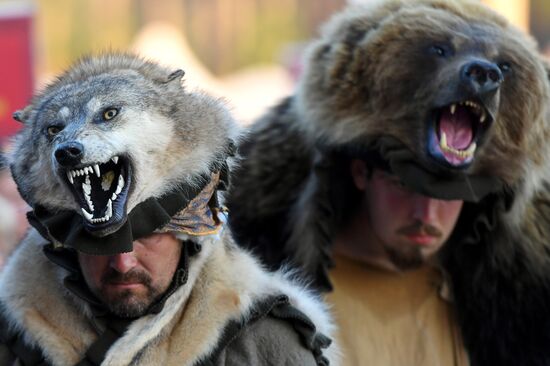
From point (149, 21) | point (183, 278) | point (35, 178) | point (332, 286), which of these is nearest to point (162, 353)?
point (183, 278)

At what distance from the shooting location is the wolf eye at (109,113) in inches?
105

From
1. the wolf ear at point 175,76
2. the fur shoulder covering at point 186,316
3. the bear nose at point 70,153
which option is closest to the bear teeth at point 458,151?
the fur shoulder covering at point 186,316

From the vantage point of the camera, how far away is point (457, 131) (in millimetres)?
3600

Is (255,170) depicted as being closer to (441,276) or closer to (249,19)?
(441,276)

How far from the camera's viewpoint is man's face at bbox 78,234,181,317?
276cm

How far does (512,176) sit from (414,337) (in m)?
0.61

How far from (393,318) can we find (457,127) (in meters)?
0.68

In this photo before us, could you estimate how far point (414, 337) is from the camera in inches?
150

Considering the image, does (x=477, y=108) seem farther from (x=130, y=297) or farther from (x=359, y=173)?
(x=130, y=297)

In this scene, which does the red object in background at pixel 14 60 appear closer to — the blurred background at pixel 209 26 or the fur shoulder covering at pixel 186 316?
the fur shoulder covering at pixel 186 316

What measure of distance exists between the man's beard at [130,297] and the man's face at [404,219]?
3.77 ft

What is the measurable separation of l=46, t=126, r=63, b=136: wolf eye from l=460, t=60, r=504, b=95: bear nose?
134 cm

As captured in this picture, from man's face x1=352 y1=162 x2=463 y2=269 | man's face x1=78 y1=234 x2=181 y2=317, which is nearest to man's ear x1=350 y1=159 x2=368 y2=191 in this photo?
man's face x1=352 y1=162 x2=463 y2=269

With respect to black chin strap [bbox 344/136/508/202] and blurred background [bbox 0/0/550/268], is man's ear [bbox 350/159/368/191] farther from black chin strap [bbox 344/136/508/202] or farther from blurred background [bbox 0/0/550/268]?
blurred background [bbox 0/0/550/268]
